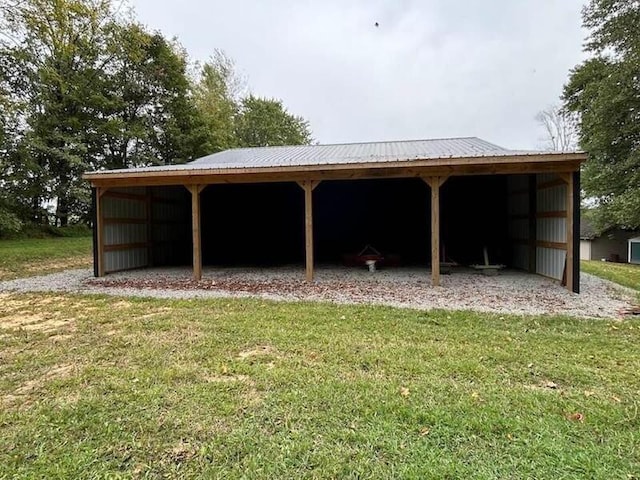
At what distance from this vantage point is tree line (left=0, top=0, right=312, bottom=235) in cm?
1436

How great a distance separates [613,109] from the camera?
1548 centimetres

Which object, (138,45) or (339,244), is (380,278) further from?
(138,45)

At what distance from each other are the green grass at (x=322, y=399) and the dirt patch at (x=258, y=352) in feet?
0.06

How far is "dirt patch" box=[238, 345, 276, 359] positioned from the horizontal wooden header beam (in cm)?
422

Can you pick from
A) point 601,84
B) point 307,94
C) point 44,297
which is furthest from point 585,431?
point 307,94

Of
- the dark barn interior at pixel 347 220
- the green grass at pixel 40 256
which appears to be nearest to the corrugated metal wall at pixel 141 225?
the dark barn interior at pixel 347 220

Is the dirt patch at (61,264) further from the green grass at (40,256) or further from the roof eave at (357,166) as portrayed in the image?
the roof eave at (357,166)

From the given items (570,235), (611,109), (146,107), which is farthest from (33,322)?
(611,109)

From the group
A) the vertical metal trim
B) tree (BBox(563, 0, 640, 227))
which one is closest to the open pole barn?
the vertical metal trim

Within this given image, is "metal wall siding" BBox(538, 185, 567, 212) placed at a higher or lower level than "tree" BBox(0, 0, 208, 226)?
lower

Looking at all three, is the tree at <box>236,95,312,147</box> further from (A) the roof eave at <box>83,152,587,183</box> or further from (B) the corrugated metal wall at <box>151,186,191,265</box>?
(A) the roof eave at <box>83,152,587,183</box>

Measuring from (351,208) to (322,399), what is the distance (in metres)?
11.0

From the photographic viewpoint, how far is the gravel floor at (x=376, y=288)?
5648 mm

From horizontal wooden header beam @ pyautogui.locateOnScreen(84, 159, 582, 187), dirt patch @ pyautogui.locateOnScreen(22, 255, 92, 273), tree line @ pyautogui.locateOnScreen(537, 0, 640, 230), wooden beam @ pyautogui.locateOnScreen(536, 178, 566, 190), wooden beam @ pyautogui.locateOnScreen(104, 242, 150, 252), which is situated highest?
tree line @ pyautogui.locateOnScreen(537, 0, 640, 230)
